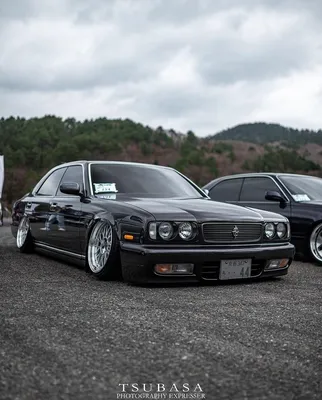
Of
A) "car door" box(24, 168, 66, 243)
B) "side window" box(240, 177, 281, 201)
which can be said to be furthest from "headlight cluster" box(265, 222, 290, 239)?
"car door" box(24, 168, 66, 243)

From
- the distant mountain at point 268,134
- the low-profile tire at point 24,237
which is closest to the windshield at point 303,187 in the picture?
the low-profile tire at point 24,237

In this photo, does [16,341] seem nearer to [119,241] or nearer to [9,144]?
[119,241]

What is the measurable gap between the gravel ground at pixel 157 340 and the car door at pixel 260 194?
9.10 ft

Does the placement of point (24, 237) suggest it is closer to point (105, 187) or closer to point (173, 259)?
point (105, 187)

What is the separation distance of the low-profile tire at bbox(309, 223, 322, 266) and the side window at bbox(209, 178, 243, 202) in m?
1.58

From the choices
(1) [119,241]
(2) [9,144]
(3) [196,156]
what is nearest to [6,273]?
(1) [119,241]

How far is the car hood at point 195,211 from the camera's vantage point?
455 cm

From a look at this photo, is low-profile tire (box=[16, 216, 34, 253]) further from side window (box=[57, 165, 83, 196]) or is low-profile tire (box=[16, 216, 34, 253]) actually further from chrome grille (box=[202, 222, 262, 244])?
chrome grille (box=[202, 222, 262, 244])

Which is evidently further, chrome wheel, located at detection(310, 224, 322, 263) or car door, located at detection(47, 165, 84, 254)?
chrome wheel, located at detection(310, 224, 322, 263)

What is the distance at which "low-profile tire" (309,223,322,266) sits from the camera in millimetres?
6695

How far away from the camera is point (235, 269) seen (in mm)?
4664

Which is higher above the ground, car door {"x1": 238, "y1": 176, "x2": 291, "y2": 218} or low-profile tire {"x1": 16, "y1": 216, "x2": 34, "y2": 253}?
car door {"x1": 238, "y1": 176, "x2": 291, "y2": 218}

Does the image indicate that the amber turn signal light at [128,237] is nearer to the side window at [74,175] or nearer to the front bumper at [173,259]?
the front bumper at [173,259]

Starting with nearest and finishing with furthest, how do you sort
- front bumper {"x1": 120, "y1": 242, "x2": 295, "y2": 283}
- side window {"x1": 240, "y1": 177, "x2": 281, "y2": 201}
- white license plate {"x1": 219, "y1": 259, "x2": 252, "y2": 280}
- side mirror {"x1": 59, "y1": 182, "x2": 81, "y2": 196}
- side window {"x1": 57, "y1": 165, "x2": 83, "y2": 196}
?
1. front bumper {"x1": 120, "y1": 242, "x2": 295, "y2": 283}
2. white license plate {"x1": 219, "y1": 259, "x2": 252, "y2": 280}
3. side mirror {"x1": 59, "y1": 182, "x2": 81, "y2": 196}
4. side window {"x1": 57, "y1": 165, "x2": 83, "y2": 196}
5. side window {"x1": 240, "y1": 177, "x2": 281, "y2": 201}
